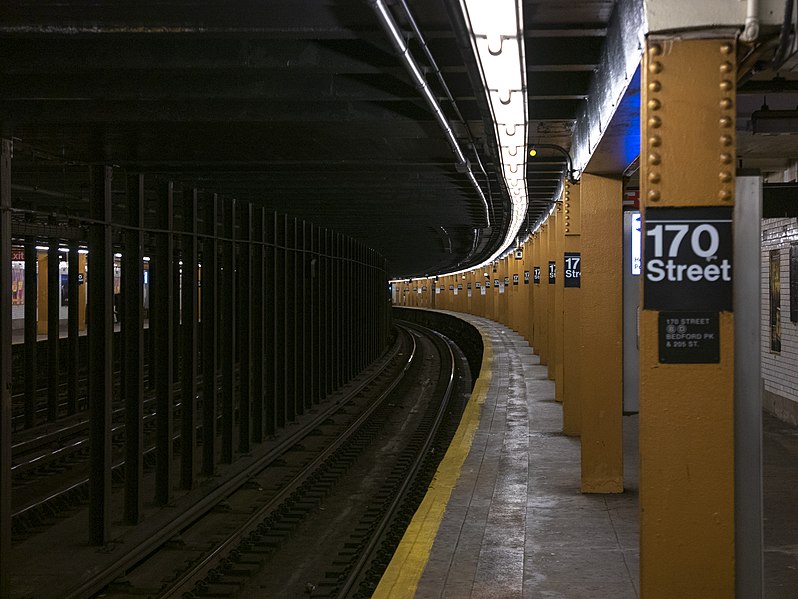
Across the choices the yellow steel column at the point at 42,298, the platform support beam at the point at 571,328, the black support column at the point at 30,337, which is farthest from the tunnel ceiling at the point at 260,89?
the yellow steel column at the point at 42,298

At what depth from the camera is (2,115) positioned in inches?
311

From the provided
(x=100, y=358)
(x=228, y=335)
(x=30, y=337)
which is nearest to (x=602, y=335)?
(x=100, y=358)

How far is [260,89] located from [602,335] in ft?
11.3

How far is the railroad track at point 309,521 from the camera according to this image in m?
7.70

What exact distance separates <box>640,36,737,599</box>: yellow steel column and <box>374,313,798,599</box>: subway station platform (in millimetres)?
1510

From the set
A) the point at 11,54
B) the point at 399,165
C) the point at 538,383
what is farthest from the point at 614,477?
the point at 538,383

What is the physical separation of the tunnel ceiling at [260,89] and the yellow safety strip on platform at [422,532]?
3.06 m

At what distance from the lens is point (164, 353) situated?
9414 mm

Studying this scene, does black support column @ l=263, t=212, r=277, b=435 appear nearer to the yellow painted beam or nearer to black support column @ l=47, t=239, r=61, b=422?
black support column @ l=47, t=239, r=61, b=422

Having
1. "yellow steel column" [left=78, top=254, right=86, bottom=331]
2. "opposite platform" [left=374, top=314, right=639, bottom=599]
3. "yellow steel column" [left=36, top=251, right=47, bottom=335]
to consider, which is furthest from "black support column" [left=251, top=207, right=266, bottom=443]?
"yellow steel column" [left=36, top=251, right=47, bottom=335]

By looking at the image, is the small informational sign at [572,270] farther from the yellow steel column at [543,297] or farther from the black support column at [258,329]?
the yellow steel column at [543,297]

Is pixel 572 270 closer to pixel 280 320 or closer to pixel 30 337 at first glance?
pixel 280 320

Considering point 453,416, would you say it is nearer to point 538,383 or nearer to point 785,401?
point 538,383

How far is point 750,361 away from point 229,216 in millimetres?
8801
